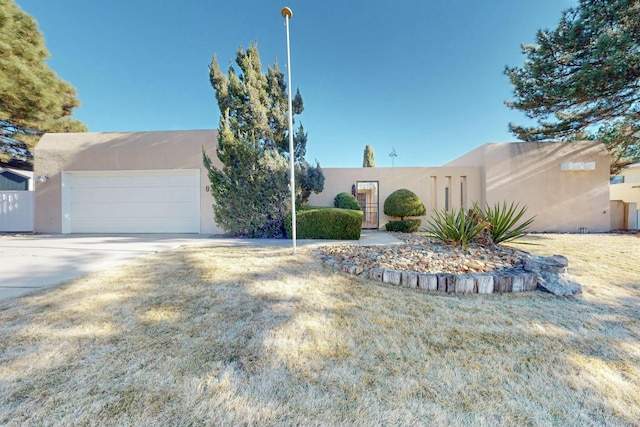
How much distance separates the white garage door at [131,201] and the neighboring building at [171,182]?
4cm

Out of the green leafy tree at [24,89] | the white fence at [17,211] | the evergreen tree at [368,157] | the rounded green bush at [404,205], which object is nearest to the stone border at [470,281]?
the rounded green bush at [404,205]

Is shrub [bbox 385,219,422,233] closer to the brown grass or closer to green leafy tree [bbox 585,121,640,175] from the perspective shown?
the brown grass

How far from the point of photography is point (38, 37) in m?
8.70

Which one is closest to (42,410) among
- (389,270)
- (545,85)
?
(389,270)

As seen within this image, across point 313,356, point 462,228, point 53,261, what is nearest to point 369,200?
point 462,228

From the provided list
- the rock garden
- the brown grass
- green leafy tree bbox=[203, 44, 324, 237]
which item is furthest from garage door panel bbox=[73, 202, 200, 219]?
the rock garden

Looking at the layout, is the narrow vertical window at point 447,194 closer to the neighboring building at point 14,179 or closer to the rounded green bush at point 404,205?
the rounded green bush at point 404,205

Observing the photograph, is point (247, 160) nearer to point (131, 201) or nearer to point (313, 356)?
point (131, 201)

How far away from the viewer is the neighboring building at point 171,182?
27.1 ft

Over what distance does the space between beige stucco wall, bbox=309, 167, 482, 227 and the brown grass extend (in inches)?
271

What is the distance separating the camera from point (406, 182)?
9742 mm

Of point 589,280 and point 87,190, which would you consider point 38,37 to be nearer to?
point 87,190

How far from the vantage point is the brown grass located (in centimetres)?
125

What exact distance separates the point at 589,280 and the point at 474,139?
9449mm
